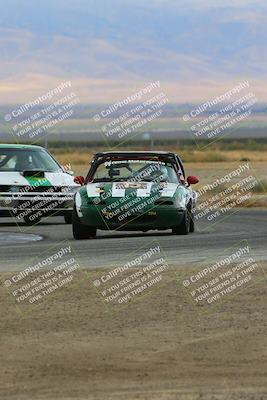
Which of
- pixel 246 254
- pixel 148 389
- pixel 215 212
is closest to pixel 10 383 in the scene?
pixel 148 389

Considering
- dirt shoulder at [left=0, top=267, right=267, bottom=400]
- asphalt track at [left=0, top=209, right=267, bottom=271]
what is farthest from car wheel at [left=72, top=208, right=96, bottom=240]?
dirt shoulder at [left=0, top=267, right=267, bottom=400]

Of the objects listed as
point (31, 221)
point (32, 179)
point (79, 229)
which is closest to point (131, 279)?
point (79, 229)

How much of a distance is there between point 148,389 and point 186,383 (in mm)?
346

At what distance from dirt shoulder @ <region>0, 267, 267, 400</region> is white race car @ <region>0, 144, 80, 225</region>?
11628 mm

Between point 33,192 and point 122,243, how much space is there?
229 inches

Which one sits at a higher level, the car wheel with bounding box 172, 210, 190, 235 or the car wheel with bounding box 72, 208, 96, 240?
the car wheel with bounding box 72, 208, 96, 240

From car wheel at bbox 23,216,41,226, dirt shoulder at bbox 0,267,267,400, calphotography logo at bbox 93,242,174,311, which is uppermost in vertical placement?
dirt shoulder at bbox 0,267,267,400

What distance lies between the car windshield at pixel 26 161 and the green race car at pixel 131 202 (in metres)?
4.24

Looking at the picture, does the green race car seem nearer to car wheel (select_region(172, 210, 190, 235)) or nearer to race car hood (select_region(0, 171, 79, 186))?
car wheel (select_region(172, 210, 190, 235))

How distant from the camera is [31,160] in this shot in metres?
27.9

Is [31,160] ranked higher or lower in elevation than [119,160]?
lower

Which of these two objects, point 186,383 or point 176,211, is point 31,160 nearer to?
point 176,211

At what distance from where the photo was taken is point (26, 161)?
27797 mm

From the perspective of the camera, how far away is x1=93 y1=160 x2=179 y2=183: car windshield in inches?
908
